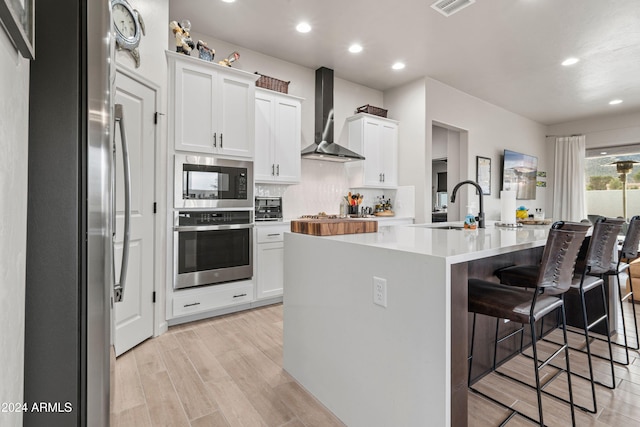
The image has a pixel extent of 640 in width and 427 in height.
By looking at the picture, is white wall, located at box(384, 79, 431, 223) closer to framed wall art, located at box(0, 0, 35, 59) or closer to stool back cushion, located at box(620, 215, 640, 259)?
stool back cushion, located at box(620, 215, 640, 259)

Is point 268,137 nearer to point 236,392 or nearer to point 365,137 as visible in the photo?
point 365,137

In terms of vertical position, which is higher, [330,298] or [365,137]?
[365,137]

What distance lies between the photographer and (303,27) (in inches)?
132

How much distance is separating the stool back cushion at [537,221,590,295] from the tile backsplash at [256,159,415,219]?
120 inches

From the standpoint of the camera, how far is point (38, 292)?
68 centimetres

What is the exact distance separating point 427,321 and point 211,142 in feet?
8.54

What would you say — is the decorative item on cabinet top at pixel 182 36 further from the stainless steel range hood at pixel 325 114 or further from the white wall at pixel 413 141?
the white wall at pixel 413 141

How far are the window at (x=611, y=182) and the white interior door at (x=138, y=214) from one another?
8.23 meters

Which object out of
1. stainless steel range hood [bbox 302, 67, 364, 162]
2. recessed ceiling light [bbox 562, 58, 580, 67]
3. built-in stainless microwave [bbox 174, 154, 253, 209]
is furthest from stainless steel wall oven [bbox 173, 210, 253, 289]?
recessed ceiling light [bbox 562, 58, 580, 67]

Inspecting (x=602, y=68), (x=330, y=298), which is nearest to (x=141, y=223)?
(x=330, y=298)

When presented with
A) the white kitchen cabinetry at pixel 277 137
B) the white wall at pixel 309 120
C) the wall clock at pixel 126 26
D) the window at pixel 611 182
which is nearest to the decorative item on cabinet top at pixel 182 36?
the white wall at pixel 309 120

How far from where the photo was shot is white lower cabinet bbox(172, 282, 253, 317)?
9.50 ft

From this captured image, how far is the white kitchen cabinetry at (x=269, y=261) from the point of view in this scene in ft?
11.2

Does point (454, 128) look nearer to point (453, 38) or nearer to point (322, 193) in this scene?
point (453, 38)
